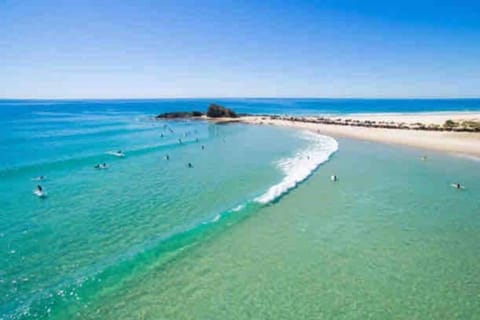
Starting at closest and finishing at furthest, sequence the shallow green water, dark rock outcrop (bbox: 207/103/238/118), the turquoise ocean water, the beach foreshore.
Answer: the shallow green water < the turquoise ocean water < the beach foreshore < dark rock outcrop (bbox: 207/103/238/118)

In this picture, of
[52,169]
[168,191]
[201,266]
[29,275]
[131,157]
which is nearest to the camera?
[29,275]

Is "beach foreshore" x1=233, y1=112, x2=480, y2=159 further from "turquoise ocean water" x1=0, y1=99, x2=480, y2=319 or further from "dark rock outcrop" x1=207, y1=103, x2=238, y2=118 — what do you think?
"dark rock outcrop" x1=207, y1=103, x2=238, y2=118

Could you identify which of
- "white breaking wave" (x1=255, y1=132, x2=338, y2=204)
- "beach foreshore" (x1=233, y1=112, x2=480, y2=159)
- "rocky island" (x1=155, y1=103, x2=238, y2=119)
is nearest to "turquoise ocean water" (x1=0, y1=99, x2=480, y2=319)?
"white breaking wave" (x1=255, y1=132, x2=338, y2=204)

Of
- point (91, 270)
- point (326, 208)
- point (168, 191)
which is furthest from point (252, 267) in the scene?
point (168, 191)

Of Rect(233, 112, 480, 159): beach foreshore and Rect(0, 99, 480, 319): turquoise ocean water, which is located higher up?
Rect(233, 112, 480, 159): beach foreshore

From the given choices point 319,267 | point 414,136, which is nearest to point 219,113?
point 414,136

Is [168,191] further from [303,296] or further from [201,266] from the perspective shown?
[303,296]

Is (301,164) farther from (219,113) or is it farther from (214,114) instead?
(214,114)
